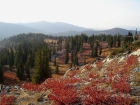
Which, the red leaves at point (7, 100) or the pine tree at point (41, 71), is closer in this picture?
the red leaves at point (7, 100)

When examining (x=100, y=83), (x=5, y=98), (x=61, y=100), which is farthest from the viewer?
(x=100, y=83)

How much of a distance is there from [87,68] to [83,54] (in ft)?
503

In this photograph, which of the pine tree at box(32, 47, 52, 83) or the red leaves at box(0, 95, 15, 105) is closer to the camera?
the red leaves at box(0, 95, 15, 105)

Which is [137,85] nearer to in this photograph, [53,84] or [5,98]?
[53,84]

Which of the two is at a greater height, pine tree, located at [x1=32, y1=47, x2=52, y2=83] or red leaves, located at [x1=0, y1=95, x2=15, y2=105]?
red leaves, located at [x1=0, y1=95, x2=15, y2=105]

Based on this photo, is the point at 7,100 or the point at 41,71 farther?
the point at 41,71

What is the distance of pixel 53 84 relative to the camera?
21.7m

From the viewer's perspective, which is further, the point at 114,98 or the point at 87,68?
the point at 87,68

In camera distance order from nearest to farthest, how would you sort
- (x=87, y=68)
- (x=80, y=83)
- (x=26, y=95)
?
(x=26, y=95) → (x=80, y=83) → (x=87, y=68)

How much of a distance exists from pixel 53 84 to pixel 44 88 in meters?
1.22

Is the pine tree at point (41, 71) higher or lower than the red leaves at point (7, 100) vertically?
lower

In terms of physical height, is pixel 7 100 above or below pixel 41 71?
above

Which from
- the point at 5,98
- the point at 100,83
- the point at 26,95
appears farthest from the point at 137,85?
the point at 5,98

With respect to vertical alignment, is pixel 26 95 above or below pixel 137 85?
below
